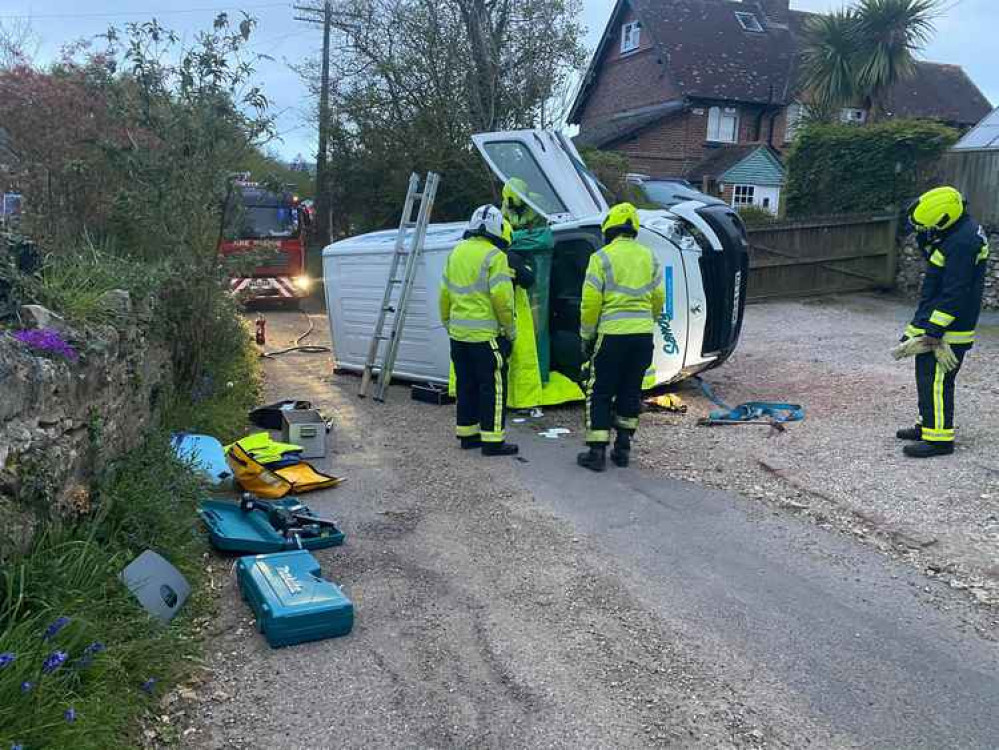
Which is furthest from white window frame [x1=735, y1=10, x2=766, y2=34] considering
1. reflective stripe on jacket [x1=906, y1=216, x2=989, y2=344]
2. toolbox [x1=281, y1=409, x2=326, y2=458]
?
toolbox [x1=281, y1=409, x2=326, y2=458]

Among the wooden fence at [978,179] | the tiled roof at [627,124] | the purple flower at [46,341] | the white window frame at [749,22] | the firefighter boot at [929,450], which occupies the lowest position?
the firefighter boot at [929,450]

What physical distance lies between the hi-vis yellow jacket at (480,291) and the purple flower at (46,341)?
343cm

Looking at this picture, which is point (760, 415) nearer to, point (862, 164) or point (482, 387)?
point (482, 387)

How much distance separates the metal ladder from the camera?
28.6ft

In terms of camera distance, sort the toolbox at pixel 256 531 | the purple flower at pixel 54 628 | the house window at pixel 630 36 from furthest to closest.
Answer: the house window at pixel 630 36 → the toolbox at pixel 256 531 → the purple flower at pixel 54 628

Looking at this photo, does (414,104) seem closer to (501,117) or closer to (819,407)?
(501,117)

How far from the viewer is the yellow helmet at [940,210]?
20.8 feet

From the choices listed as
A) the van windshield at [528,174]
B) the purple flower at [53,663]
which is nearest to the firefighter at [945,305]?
the van windshield at [528,174]

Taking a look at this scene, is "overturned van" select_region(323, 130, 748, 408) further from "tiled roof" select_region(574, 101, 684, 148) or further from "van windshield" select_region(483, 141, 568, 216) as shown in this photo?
"tiled roof" select_region(574, 101, 684, 148)

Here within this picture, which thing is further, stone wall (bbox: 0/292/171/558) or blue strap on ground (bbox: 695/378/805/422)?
blue strap on ground (bbox: 695/378/805/422)

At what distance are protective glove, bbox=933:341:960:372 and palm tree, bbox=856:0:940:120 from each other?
61.5 ft

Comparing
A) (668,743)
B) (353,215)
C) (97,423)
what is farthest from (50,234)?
(353,215)

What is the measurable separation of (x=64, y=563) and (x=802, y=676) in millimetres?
3040

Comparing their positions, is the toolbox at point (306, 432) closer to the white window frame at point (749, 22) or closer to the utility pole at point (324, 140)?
the utility pole at point (324, 140)
